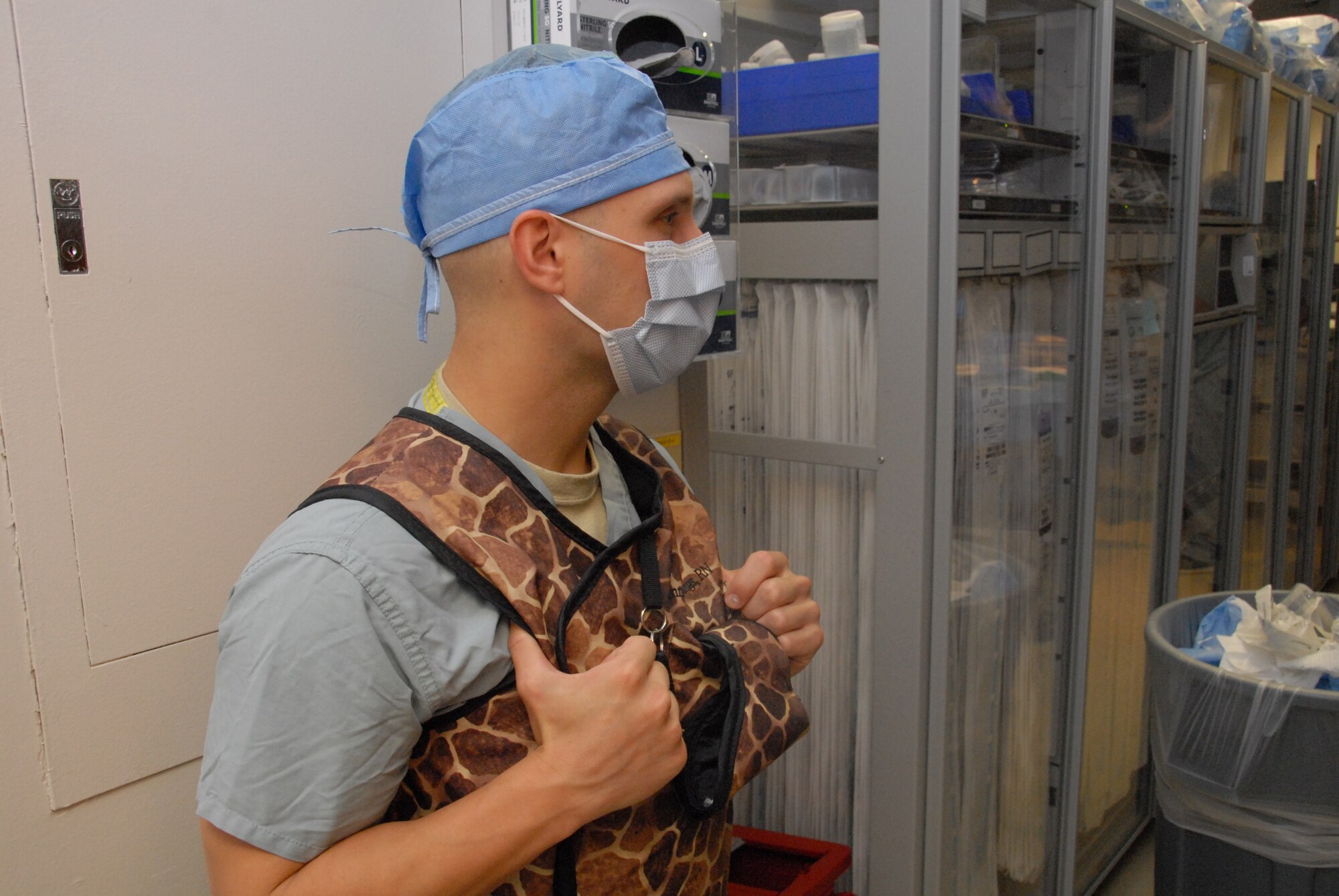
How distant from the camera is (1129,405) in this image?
274 cm

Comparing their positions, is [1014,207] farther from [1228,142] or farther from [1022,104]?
[1228,142]

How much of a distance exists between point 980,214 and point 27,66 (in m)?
1.57

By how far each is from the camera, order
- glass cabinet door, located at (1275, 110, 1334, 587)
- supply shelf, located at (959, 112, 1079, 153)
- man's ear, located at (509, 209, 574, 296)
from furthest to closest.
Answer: glass cabinet door, located at (1275, 110, 1334, 587)
supply shelf, located at (959, 112, 1079, 153)
man's ear, located at (509, 209, 574, 296)

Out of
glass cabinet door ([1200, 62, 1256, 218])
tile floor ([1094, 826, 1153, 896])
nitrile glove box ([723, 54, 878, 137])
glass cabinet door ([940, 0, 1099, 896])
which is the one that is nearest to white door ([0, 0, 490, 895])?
nitrile glove box ([723, 54, 878, 137])

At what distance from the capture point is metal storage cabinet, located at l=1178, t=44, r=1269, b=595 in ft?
10.4

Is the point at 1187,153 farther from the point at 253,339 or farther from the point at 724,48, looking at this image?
the point at 253,339

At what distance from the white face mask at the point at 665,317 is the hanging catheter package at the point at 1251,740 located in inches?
49.0

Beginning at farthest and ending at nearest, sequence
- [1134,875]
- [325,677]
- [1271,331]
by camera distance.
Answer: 1. [1271,331]
2. [1134,875]
3. [325,677]

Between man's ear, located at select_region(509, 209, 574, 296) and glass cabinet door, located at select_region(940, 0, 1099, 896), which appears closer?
man's ear, located at select_region(509, 209, 574, 296)

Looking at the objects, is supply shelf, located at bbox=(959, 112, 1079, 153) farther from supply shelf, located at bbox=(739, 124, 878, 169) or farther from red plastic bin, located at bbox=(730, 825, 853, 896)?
red plastic bin, located at bbox=(730, 825, 853, 896)

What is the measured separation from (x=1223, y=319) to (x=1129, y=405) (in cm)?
82

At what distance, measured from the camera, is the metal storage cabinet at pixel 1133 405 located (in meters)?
2.59

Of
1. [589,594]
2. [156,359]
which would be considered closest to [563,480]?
[589,594]

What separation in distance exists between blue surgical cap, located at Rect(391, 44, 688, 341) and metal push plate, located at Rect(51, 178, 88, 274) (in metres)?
0.35
